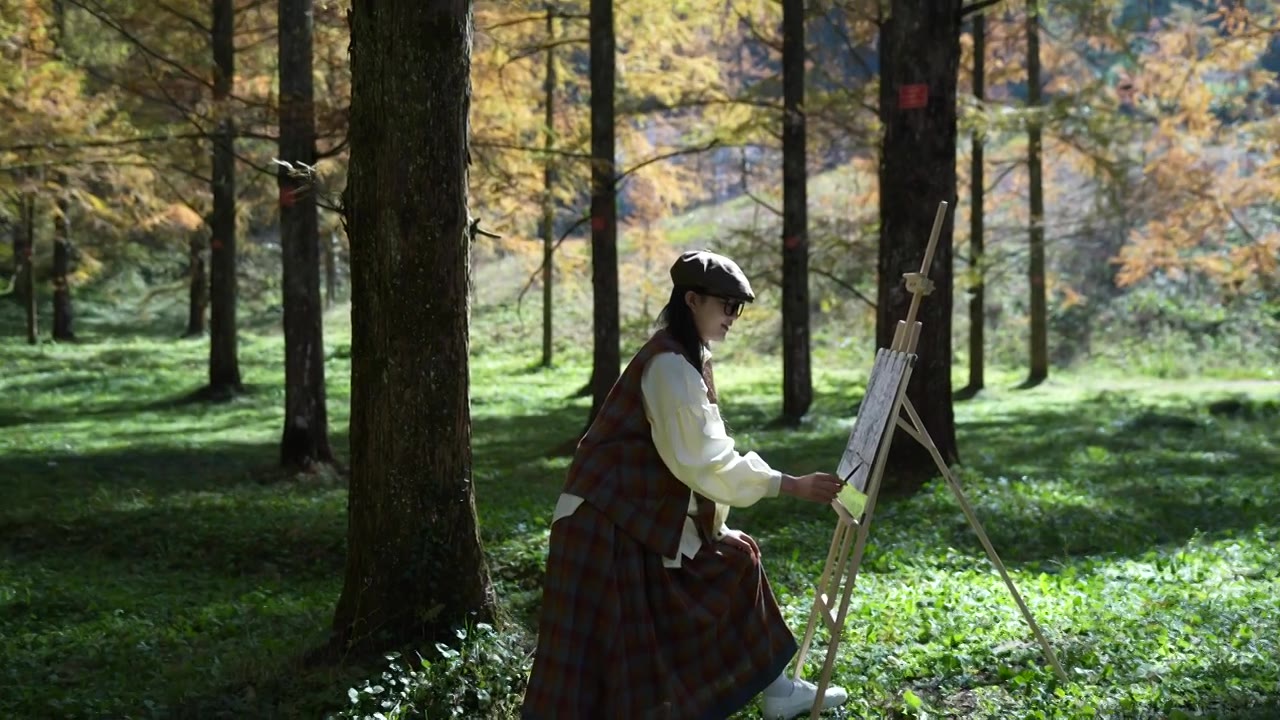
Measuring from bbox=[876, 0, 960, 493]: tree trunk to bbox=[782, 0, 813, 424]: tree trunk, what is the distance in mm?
5932

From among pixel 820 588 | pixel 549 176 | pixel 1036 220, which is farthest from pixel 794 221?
pixel 820 588

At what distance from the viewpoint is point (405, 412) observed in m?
4.91

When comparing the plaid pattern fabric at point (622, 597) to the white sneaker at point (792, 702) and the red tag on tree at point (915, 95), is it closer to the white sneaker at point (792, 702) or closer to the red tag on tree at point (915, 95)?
the white sneaker at point (792, 702)

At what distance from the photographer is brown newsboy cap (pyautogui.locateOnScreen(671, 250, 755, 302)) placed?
12.9ft

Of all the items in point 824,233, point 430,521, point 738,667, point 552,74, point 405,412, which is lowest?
point 738,667

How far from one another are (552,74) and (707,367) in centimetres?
1682

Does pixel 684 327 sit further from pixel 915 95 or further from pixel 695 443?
pixel 915 95

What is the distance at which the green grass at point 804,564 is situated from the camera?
16.1 feet

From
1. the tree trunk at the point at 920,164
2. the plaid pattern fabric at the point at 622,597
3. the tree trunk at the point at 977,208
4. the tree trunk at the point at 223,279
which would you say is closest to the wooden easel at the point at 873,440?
the plaid pattern fabric at the point at 622,597

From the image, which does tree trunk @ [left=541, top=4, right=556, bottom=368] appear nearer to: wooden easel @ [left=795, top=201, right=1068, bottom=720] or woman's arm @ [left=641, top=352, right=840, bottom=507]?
wooden easel @ [left=795, top=201, right=1068, bottom=720]

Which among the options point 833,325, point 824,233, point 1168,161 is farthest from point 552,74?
point 833,325

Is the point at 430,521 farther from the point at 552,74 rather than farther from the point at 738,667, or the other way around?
the point at 552,74

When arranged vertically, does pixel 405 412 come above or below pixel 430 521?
above

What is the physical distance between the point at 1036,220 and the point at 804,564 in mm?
15751
